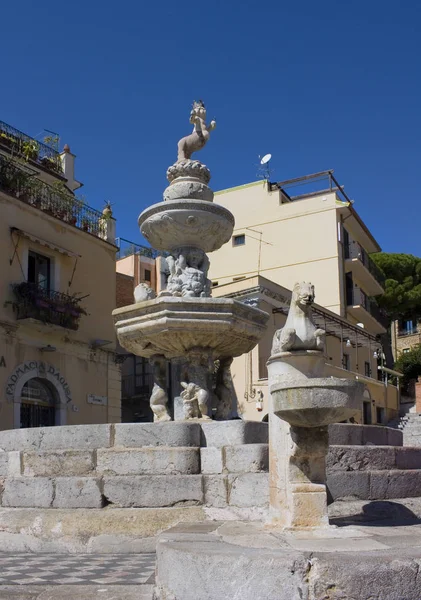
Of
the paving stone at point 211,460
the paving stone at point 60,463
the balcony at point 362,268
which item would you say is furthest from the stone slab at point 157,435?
the balcony at point 362,268

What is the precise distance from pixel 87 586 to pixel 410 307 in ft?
149

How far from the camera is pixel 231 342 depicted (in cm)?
925

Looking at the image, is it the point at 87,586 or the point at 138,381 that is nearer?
the point at 87,586

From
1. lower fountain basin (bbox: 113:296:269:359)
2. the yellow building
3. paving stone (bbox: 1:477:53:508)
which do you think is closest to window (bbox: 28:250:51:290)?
the yellow building

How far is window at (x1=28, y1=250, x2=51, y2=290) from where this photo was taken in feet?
72.7

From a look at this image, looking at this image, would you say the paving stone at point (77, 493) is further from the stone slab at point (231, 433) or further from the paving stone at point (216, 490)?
the stone slab at point (231, 433)

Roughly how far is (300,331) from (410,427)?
1091 inches

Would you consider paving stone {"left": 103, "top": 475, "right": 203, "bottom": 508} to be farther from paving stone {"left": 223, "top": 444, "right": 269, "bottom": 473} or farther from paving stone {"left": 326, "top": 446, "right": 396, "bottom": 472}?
Result: paving stone {"left": 326, "top": 446, "right": 396, "bottom": 472}

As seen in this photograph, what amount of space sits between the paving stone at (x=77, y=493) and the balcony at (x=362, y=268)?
29081 millimetres

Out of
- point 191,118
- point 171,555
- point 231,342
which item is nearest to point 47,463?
point 231,342

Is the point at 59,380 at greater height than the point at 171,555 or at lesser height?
greater

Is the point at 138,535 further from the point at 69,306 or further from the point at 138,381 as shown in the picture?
the point at 138,381

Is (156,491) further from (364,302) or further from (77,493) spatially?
(364,302)

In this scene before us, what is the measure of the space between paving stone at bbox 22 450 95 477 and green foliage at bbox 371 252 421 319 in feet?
134
